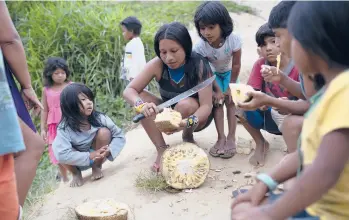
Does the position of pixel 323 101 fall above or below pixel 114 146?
above

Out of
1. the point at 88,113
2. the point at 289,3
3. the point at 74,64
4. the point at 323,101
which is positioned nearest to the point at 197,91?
the point at 88,113

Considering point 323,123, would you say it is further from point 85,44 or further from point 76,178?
point 85,44

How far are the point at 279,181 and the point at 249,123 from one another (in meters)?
1.88

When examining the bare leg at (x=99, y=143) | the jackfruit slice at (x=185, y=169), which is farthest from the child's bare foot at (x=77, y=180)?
the jackfruit slice at (x=185, y=169)

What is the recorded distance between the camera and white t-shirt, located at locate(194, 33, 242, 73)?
12.9ft

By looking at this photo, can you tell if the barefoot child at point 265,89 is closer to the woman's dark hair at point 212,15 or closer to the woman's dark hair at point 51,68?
the woman's dark hair at point 212,15

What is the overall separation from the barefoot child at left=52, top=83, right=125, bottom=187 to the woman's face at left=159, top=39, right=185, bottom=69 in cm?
80

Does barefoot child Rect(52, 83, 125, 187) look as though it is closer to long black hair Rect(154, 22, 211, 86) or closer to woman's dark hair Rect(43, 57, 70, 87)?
long black hair Rect(154, 22, 211, 86)

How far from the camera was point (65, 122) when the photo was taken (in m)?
3.94

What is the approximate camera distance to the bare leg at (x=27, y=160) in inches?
106

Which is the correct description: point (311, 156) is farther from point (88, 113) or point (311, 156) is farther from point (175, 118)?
point (88, 113)

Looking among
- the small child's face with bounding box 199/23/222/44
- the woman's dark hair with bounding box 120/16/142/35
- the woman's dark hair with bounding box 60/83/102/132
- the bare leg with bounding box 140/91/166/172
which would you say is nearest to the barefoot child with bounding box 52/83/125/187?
the woman's dark hair with bounding box 60/83/102/132

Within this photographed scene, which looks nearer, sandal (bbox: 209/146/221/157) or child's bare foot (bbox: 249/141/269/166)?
child's bare foot (bbox: 249/141/269/166)

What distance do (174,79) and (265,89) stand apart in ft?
2.32
